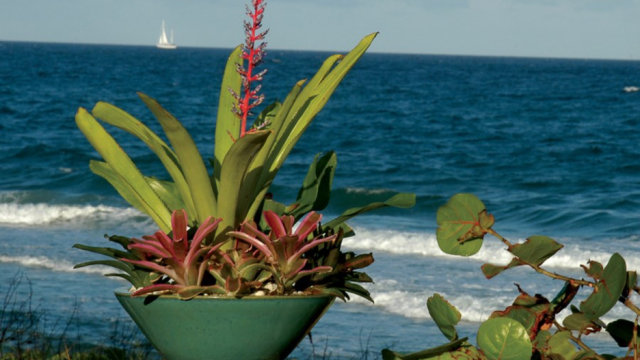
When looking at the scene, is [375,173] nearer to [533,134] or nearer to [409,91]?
[533,134]

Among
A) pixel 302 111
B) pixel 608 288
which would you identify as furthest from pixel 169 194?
pixel 608 288

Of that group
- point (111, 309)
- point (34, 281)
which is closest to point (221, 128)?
Answer: point (111, 309)

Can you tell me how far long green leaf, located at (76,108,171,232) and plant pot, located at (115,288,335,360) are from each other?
183mm

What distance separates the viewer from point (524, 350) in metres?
0.95

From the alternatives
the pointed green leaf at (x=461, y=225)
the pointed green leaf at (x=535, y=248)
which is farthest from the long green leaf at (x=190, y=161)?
the pointed green leaf at (x=535, y=248)

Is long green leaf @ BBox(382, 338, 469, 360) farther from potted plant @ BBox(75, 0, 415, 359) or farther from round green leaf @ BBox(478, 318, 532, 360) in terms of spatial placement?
potted plant @ BBox(75, 0, 415, 359)

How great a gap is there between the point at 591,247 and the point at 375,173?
696 centimetres

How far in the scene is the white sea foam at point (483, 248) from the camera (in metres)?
9.66

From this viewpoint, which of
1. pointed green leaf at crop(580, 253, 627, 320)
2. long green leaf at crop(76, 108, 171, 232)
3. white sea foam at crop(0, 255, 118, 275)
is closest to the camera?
pointed green leaf at crop(580, 253, 627, 320)

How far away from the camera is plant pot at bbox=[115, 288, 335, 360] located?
4.68ft

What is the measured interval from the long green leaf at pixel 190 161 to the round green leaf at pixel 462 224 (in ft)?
1.63

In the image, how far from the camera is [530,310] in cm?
106

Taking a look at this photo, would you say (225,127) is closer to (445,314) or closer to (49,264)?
(445,314)

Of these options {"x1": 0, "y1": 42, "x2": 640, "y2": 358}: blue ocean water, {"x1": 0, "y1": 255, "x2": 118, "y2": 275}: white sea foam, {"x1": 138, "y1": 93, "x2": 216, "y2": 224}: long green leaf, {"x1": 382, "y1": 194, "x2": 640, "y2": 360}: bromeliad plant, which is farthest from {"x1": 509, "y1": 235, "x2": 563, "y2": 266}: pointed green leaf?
{"x1": 0, "y1": 255, "x2": 118, "y2": 275}: white sea foam
